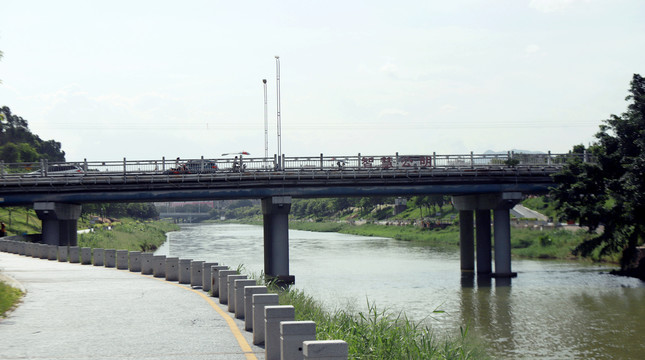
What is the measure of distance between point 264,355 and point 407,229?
91.2m

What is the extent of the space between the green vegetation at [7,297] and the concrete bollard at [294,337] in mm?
9009

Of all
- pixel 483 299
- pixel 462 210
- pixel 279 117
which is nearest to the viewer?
pixel 483 299

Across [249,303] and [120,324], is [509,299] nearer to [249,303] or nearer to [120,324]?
[249,303]

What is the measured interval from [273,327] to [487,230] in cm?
3831

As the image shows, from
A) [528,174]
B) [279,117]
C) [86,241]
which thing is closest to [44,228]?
[86,241]

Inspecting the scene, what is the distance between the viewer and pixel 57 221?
43.1 meters

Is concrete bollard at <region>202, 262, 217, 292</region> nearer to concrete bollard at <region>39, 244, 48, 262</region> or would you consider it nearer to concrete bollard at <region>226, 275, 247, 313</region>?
concrete bollard at <region>226, 275, 247, 313</region>

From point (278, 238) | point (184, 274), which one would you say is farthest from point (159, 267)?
point (278, 238)

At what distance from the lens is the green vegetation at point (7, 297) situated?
17.1m

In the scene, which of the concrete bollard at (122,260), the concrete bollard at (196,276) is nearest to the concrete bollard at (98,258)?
the concrete bollard at (122,260)

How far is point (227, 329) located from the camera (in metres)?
14.4

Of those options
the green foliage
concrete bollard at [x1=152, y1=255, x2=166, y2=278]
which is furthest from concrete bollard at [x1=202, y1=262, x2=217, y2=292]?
the green foliage

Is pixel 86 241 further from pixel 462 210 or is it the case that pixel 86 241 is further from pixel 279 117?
pixel 462 210

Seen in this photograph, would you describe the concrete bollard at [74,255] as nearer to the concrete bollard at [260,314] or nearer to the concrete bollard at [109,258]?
the concrete bollard at [109,258]
